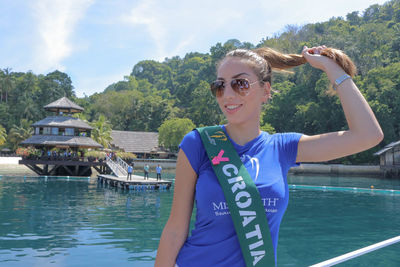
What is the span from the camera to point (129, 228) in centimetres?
1380

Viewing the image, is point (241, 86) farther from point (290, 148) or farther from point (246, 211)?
point (246, 211)

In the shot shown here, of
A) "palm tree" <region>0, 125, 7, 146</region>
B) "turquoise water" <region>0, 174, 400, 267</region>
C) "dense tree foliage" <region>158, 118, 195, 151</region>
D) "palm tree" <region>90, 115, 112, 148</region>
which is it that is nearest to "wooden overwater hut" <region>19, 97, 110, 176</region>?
"palm tree" <region>90, 115, 112, 148</region>

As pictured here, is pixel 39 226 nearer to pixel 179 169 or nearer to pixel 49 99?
pixel 179 169

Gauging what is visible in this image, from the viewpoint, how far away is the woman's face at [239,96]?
1877mm

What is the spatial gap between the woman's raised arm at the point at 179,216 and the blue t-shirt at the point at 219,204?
0.03m

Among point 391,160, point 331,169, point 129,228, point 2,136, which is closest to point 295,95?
point 331,169

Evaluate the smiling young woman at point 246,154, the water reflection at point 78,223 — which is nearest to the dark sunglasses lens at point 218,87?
the smiling young woman at point 246,154

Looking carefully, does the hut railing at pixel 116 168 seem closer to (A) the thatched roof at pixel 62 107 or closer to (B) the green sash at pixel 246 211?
(A) the thatched roof at pixel 62 107

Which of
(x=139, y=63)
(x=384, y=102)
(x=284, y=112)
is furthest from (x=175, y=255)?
(x=139, y=63)

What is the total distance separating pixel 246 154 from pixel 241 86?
13.8 inches

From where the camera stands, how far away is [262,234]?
5.56 feet

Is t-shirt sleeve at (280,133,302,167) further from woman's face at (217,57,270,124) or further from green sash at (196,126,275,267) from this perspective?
green sash at (196,126,275,267)

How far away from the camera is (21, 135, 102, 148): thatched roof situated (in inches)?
1508

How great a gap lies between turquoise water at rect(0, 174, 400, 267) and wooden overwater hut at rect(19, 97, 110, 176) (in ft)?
44.8
